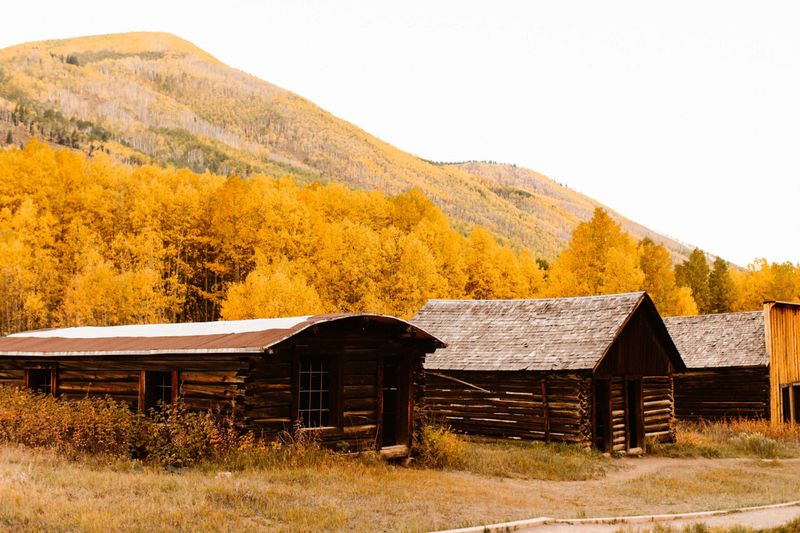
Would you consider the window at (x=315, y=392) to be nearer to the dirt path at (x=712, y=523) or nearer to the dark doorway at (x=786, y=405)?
the dirt path at (x=712, y=523)

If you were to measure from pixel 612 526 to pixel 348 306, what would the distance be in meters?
41.1

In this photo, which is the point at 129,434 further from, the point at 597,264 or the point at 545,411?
the point at 597,264

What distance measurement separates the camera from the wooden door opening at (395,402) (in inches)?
819

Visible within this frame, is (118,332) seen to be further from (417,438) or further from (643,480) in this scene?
(643,480)

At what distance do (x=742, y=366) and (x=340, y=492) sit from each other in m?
23.5

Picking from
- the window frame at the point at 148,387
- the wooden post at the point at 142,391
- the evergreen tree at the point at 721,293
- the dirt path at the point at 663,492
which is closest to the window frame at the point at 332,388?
the window frame at the point at 148,387

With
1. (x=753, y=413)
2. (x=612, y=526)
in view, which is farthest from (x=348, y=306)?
(x=612, y=526)

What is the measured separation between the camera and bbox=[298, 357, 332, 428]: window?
19188 millimetres

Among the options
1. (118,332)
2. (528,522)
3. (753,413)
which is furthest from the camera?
(753,413)

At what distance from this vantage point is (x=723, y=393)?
34000 mm

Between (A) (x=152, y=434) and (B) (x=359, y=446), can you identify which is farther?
(B) (x=359, y=446)

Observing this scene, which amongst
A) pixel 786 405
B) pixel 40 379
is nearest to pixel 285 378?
pixel 40 379

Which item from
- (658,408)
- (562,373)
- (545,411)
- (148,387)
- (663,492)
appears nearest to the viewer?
(663,492)

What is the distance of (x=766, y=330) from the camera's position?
109ft
